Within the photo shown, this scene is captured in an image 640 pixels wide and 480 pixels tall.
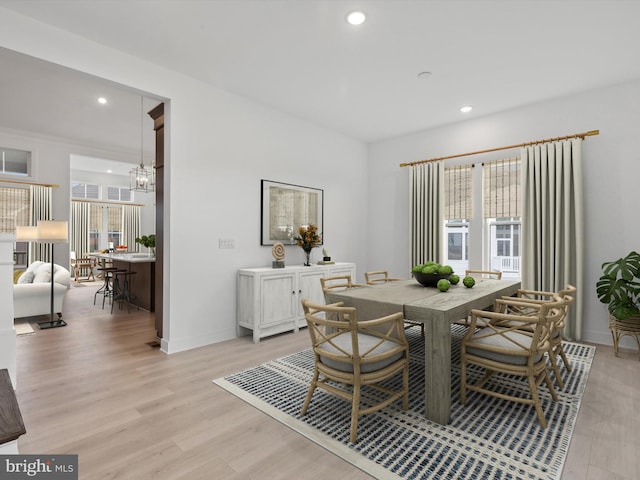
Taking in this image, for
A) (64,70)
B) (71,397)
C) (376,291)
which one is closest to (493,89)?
(376,291)

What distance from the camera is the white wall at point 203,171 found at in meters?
3.04

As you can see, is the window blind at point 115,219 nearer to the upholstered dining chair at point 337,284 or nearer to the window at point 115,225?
the window at point 115,225

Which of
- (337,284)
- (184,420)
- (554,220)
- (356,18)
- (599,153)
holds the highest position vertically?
(356,18)

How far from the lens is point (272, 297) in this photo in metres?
3.98

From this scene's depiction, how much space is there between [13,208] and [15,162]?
89 cm

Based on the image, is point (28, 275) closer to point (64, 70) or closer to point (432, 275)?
point (64, 70)

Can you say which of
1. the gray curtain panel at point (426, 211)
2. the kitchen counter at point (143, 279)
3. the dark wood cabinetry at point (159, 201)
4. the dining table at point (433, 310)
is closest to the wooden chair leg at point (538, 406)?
the dining table at point (433, 310)

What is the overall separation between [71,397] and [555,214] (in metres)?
5.11

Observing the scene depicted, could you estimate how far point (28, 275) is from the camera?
5.16m

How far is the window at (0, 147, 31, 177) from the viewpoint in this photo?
6391 millimetres

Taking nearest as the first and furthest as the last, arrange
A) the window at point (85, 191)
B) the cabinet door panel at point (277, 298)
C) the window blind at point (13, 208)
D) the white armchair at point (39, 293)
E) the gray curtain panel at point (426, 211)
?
the cabinet door panel at point (277, 298)
the white armchair at point (39, 293)
the gray curtain panel at point (426, 211)
the window blind at point (13, 208)
the window at point (85, 191)

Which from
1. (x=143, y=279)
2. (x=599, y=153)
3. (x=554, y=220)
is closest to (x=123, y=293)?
(x=143, y=279)

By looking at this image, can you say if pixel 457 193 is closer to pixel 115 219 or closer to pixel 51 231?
pixel 51 231

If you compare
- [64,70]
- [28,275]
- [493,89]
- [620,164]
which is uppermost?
[493,89]
